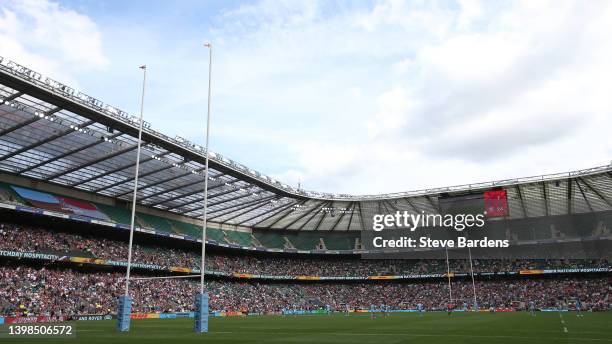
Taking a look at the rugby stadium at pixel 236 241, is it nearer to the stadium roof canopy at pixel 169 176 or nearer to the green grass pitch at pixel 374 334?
the stadium roof canopy at pixel 169 176

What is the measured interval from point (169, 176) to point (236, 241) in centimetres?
2855

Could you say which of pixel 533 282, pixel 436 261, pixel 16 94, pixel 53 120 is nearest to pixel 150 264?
pixel 53 120

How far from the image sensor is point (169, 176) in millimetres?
55000

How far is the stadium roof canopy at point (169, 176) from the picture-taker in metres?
36.3

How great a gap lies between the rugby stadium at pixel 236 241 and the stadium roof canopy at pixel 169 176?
0.19 m

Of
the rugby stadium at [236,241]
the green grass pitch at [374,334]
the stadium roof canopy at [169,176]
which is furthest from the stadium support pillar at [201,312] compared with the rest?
the stadium roof canopy at [169,176]

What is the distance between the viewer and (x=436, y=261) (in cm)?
8062

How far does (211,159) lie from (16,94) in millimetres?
20010

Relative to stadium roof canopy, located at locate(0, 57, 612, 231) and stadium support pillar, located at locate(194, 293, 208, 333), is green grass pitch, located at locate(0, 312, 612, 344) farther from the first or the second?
stadium roof canopy, located at locate(0, 57, 612, 231)

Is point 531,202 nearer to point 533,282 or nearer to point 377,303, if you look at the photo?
point 533,282

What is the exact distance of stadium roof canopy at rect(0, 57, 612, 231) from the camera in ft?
119
